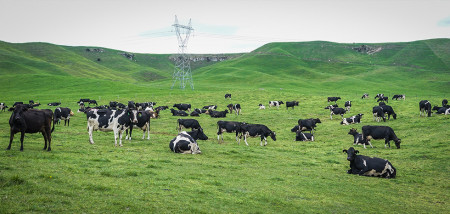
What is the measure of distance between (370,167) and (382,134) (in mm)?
8405

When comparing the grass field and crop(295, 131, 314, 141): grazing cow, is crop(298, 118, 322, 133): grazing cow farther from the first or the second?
crop(295, 131, 314, 141): grazing cow

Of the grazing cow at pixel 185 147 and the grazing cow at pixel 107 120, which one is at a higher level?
the grazing cow at pixel 107 120

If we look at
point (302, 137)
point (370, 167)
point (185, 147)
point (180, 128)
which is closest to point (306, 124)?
point (302, 137)

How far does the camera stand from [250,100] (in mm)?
59875

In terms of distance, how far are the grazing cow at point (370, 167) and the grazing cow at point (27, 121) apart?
49.5 feet

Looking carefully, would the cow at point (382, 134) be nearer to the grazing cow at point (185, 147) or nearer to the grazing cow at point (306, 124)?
the grazing cow at point (306, 124)

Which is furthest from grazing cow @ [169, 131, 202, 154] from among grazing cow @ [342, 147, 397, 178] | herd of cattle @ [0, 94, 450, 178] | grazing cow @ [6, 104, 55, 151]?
grazing cow @ [342, 147, 397, 178]

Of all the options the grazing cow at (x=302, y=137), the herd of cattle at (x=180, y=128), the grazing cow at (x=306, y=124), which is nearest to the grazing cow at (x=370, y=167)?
the herd of cattle at (x=180, y=128)

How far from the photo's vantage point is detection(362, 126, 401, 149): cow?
75.0ft

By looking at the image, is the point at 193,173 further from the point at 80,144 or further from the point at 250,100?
the point at 250,100

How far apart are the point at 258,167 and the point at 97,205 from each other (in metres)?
9.53

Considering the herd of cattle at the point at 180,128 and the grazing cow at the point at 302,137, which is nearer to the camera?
the herd of cattle at the point at 180,128

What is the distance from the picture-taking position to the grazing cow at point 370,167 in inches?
617

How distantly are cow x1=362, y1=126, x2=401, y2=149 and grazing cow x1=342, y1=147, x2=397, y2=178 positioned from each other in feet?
25.8
